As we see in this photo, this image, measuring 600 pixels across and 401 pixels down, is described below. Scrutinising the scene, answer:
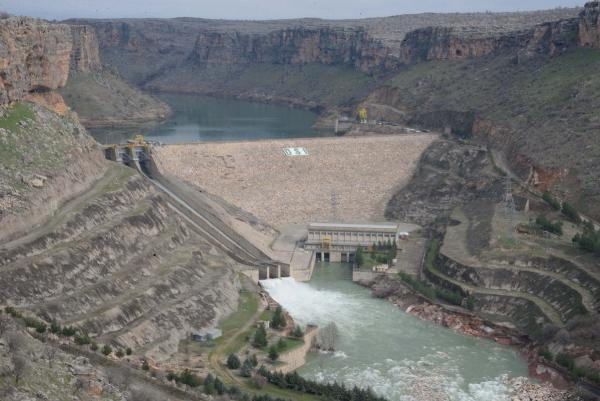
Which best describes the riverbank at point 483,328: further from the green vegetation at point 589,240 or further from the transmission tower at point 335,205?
the transmission tower at point 335,205

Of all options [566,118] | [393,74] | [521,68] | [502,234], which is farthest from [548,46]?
[502,234]

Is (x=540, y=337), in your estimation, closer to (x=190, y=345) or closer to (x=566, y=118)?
(x=190, y=345)

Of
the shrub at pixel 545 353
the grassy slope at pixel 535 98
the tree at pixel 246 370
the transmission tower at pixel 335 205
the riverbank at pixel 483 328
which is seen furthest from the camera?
the transmission tower at pixel 335 205

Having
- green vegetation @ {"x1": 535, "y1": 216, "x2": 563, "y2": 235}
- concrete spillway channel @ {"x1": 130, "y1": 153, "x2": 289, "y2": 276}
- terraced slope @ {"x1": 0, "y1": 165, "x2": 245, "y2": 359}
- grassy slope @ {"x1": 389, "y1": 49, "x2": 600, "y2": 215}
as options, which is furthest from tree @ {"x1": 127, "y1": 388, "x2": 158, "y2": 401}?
grassy slope @ {"x1": 389, "y1": 49, "x2": 600, "y2": 215}

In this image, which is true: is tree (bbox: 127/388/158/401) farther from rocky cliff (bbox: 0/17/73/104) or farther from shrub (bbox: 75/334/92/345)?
rocky cliff (bbox: 0/17/73/104)

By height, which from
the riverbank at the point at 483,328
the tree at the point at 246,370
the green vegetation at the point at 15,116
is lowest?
the riverbank at the point at 483,328

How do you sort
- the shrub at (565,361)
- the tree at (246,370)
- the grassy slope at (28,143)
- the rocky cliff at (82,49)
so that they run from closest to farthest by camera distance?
the tree at (246,370), the shrub at (565,361), the grassy slope at (28,143), the rocky cliff at (82,49)

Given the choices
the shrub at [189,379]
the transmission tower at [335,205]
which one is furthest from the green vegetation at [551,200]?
the shrub at [189,379]
